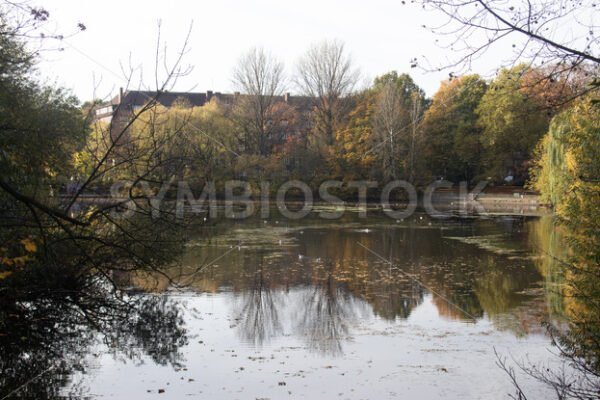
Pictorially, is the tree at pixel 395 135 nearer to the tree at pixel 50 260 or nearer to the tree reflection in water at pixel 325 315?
the tree reflection in water at pixel 325 315

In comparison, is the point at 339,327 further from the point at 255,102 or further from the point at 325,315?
→ the point at 255,102

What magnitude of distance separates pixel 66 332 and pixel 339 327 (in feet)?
15.2

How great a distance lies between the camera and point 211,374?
7.36 m

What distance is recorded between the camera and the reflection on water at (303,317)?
301 inches

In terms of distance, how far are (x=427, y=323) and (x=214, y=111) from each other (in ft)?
132

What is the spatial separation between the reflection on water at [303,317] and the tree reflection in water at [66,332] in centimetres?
3

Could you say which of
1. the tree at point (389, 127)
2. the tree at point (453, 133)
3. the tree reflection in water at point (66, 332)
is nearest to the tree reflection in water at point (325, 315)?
the tree reflection in water at point (66, 332)

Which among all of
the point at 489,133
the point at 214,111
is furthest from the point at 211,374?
the point at 489,133

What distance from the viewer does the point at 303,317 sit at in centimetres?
1011

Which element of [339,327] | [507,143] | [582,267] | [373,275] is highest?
[507,143]

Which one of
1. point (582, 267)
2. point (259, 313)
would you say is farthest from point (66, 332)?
point (582, 267)

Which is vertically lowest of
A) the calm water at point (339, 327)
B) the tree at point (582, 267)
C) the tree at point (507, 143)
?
the calm water at point (339, 327)

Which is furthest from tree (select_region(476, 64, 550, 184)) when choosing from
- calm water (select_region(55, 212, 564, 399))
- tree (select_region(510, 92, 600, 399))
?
tree (select_region(510, 92, 600, 399))

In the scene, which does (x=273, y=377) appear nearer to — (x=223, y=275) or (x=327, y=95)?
(x=223, y=275)
